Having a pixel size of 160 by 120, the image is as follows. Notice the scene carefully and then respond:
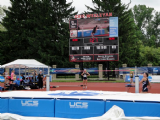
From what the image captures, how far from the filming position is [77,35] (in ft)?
76.1

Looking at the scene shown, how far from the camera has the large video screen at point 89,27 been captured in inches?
886

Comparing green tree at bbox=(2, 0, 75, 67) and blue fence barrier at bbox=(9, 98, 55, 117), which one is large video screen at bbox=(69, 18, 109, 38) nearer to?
green tree at bbox=(2, 0, 75, 67)

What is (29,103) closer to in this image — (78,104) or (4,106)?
(4,106)

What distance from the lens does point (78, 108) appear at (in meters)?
6.71

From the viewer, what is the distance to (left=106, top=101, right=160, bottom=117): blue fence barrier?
6254 millimetres

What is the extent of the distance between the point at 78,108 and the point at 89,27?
17.3 metres

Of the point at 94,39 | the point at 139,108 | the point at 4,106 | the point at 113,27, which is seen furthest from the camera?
the point at 94,39

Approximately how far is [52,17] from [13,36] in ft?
28.4

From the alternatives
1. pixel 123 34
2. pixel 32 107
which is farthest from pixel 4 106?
pixel 123 34

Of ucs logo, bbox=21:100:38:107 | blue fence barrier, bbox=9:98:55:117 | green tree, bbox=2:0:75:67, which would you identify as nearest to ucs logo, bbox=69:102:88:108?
blue fence barrier, bbox=9:98:55:117

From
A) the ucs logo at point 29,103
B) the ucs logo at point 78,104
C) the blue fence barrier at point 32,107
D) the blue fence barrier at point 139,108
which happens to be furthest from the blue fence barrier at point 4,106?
the blue fence barrier at point 139,108

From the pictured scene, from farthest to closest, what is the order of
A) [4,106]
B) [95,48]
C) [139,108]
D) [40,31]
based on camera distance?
[40,31]
[95,48]
[4,106]
[139,108]

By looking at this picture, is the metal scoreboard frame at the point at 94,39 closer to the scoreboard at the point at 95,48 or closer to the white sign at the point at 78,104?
the scoreboard at the point at 95,48

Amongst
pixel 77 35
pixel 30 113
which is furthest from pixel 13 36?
pixel 30 113
